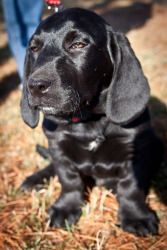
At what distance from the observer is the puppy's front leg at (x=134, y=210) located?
3.29 meters

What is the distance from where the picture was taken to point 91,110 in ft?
11.0

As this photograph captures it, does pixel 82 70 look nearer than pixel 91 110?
Yes

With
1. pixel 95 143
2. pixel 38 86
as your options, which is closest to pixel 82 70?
pixel 38 86

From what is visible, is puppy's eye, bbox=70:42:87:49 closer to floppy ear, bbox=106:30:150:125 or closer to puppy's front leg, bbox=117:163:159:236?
floppy ear, bbox=106:30:150:125

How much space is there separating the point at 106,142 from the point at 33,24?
118 inches

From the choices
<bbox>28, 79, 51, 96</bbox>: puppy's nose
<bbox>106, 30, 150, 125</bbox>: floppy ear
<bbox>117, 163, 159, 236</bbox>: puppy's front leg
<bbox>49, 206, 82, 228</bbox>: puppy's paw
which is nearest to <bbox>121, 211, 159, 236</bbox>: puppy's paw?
<bbox>117, 163, 159, 236</bbox>: puppy's front leg

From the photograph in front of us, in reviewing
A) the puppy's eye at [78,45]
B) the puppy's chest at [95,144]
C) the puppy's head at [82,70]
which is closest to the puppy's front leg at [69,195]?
the puppy's chest at [95,144]

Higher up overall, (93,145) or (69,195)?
(93,145)

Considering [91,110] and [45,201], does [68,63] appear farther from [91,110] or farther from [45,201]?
[45,201]

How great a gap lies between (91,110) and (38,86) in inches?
25.3

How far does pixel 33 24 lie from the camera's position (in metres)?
5.80

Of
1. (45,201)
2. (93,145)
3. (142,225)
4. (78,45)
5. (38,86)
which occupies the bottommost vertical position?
(142,225)

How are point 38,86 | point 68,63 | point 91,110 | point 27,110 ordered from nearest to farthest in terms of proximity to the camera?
point 38,86, point 68,63, point 91,110, point 27,110

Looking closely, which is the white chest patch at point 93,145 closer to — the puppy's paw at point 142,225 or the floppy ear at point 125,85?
the floppy ear at point 125,85
